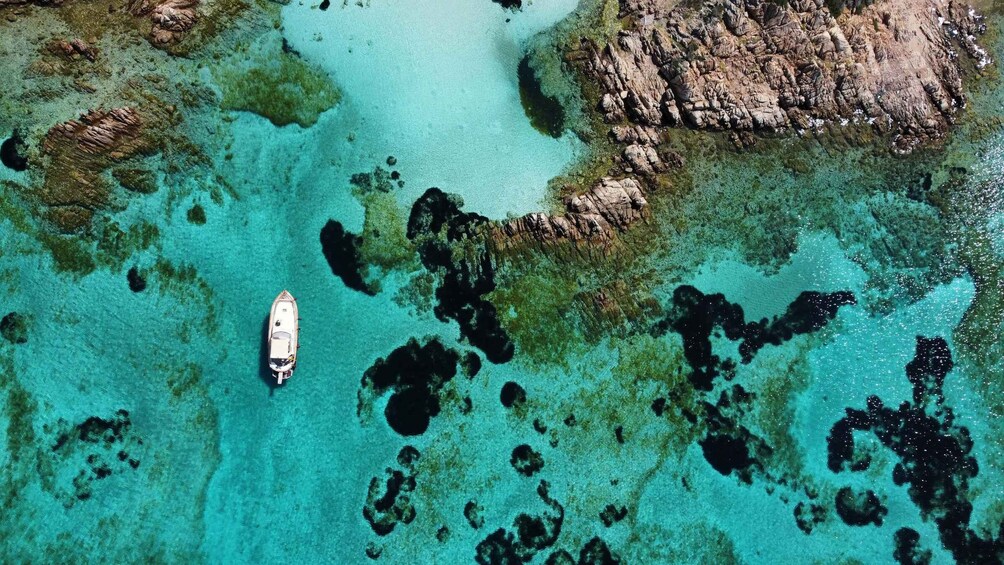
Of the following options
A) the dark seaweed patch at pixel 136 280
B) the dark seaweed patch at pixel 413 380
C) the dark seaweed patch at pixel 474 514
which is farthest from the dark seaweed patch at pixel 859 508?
the dark seaweed patch at pixel 136 280

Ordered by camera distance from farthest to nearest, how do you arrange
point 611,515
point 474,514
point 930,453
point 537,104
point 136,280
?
point 537,104 → point 930,453 → point 611,515 → point 474,514 → point 136,280

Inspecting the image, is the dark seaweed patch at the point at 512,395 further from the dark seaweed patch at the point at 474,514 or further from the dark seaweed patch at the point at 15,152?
the dark seaweed patch at the point at 15,152

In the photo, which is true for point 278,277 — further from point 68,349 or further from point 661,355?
point 661,355

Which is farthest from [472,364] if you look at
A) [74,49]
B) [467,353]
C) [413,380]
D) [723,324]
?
[74,49]

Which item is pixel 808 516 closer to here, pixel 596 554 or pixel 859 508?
pixel 859 508

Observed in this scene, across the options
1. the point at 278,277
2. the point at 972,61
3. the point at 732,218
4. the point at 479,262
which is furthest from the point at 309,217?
the point at 972,61
